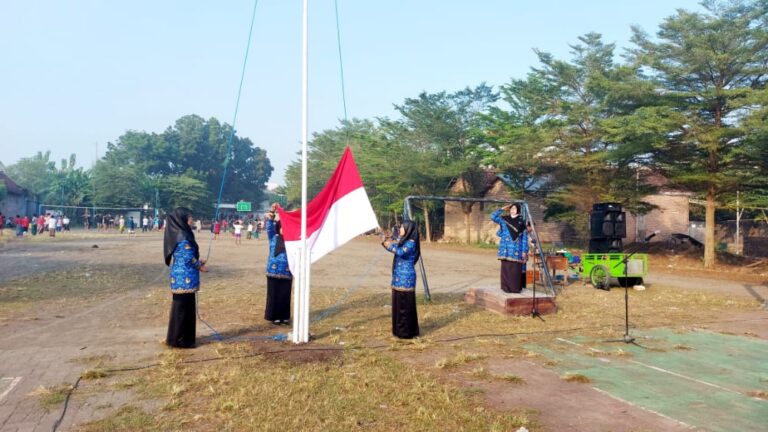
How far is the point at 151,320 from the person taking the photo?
9047 mm

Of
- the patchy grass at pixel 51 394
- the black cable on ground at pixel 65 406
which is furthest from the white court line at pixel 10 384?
the black cable on ground at pixel 65 406

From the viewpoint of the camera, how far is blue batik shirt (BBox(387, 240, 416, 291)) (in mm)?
7855

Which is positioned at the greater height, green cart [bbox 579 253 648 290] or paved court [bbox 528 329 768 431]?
green cart [bbox 579 253 648 290]

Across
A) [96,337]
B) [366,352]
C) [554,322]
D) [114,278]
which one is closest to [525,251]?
[554,322]

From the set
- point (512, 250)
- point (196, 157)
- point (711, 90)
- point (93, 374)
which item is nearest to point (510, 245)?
point (512, 250)

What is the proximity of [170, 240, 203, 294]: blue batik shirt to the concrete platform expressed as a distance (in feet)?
18.1

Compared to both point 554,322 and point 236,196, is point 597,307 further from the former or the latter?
point 236,196

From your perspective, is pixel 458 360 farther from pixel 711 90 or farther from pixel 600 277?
pixel 711 90

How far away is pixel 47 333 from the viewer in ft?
26.3

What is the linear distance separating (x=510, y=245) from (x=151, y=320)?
671 centimetres

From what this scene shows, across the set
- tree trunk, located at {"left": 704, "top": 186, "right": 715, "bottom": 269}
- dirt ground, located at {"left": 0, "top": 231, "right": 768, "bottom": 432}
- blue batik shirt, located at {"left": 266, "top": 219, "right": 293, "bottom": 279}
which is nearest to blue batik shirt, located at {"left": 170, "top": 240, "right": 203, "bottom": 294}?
dirt ground, located at {"left": 0, "top": 231, "right": 768, "bottom": 432}

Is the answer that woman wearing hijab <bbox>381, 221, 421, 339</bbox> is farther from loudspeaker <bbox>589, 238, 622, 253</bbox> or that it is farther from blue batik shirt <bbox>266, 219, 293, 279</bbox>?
loudspeaker <bbox>589, 238, 622, 253</bbox>

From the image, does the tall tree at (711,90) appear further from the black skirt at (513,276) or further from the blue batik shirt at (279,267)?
the blue batik shirt at (279,267)

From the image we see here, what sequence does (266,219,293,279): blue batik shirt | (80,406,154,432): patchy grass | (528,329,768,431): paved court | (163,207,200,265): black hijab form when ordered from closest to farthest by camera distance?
(80,406,154,432): patchy grass
(528,329,768,431): paved court
(163,207,200,265): black hijab
(266,219,293,279): blue batik shirt
